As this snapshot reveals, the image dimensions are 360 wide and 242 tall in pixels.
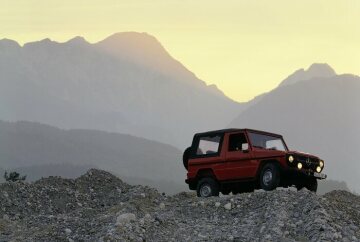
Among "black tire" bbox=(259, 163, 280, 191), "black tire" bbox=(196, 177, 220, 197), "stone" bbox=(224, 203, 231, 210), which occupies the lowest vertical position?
"stone" bbox=(224, 203, 231, 210)

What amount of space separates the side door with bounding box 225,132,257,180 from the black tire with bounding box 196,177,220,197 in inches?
28.3

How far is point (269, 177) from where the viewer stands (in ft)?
57.1

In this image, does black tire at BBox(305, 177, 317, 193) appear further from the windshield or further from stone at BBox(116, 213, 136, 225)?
stone at BBox(116, 213, 136, 225)

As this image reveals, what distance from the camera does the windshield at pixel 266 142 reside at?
18.2 meters

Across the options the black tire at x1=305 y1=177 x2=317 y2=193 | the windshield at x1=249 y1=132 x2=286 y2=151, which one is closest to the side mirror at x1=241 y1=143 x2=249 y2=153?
the windshield at x1=249 y1=132 x2=286 y2=151

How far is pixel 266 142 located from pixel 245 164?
1235 mm

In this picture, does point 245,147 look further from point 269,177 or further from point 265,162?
point 269,177

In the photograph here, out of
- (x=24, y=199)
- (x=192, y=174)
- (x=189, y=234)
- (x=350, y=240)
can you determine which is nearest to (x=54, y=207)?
(x=24, y=199)

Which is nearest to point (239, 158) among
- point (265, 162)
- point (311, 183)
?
point (265, 162)

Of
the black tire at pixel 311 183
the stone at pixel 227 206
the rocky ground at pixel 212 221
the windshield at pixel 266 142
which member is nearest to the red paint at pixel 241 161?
the windshield at pixel 266 142

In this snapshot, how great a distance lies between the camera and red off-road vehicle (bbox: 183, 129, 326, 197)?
1734 cm

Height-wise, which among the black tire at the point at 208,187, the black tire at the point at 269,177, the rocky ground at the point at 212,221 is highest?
the black tire at the point at 269,177

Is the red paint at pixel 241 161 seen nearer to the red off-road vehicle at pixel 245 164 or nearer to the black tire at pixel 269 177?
the red off-road vehicle at pixel 245 164

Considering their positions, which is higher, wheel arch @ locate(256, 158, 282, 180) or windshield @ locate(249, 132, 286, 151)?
windshield @ locate(249, 132, 286, 151)
